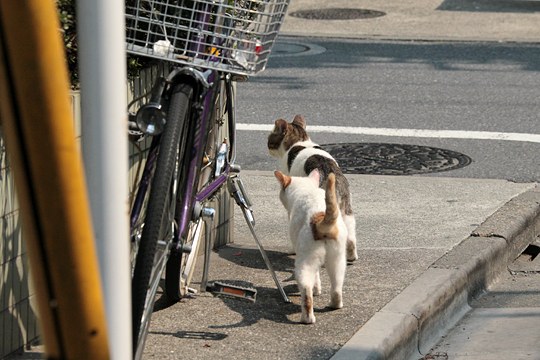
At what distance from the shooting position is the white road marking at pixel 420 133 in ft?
29.2

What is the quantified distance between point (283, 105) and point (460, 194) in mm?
3555

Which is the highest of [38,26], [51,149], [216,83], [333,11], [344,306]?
[38,26]

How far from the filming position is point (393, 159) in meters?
8.17

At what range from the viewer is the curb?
4.23 meters

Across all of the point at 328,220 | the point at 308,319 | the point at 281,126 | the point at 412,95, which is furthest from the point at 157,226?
the point at 412,95

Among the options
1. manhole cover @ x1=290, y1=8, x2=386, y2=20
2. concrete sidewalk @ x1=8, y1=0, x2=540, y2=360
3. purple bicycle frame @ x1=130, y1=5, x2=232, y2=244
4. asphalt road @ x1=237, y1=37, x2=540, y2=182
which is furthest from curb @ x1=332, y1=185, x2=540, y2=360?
manhole cover @ x1=290, y1=8, x2=386, y2=20

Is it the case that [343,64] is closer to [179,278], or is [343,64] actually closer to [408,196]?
[408,196]

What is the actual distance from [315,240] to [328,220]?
0.39 ft

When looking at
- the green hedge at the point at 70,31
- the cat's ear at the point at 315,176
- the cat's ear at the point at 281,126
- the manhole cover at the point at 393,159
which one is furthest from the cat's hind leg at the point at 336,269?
the manhole cover at the point at 393,159

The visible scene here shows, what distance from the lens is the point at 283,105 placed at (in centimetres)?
1021

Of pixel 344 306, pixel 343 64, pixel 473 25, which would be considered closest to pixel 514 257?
pixel 344 306

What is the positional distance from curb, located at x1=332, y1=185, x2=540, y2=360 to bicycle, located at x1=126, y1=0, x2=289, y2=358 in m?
0.57

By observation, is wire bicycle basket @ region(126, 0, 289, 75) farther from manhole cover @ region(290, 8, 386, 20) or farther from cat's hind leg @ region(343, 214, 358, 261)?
manhole cover @ region(290, 8, 386, 20)

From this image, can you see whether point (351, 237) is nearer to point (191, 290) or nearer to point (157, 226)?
point (191, 290)
